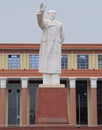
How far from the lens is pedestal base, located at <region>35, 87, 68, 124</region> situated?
32.2 meters

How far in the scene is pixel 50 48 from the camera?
3309 centimetres

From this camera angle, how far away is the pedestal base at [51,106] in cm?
3225

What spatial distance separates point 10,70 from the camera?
64.7m

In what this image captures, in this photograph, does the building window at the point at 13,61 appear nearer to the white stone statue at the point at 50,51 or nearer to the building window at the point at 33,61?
the building window at the point at 33,61

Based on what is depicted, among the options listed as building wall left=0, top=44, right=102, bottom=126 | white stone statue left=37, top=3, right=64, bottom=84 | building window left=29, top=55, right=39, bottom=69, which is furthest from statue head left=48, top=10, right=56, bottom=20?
building window left=29, top=55, right=39, bottom=69

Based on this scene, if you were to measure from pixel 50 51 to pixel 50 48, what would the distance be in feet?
0.49

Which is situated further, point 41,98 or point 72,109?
point 72,109

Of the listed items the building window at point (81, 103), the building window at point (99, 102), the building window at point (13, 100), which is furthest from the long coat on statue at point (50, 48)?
the building window at point (99, 102)

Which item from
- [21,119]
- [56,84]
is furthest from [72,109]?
[56,84]

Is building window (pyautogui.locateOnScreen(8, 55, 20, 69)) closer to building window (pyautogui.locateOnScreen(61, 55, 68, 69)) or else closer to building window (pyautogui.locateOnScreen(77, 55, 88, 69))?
building window (pyautogui.locateOnScreen(61, 55, 68, 69))

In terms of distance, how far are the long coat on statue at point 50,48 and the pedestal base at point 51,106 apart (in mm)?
1040

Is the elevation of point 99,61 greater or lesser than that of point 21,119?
greater

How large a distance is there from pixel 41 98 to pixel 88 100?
34532 millimetres

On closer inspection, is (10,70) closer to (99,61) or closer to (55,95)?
(99,61)
